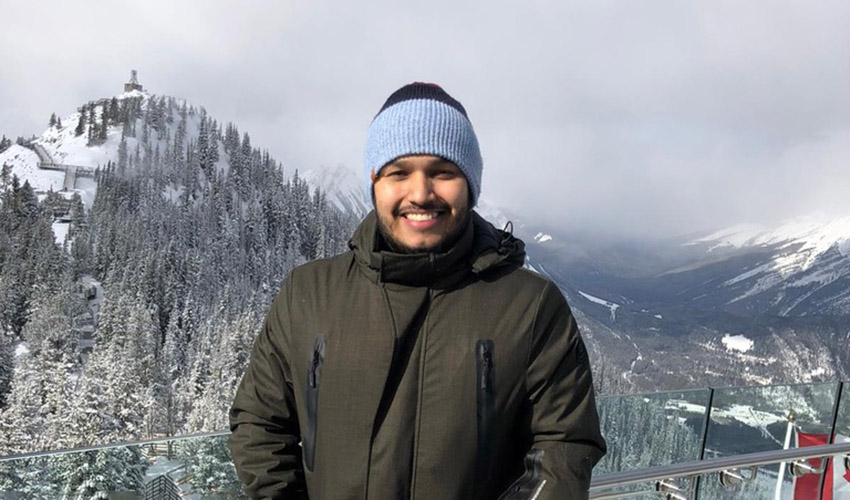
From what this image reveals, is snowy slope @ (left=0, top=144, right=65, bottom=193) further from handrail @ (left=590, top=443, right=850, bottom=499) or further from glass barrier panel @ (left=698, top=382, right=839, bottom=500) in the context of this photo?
handrail @ (left=590, top=443, right=850, bottom=499)

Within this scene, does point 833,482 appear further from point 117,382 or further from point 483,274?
point 117,382

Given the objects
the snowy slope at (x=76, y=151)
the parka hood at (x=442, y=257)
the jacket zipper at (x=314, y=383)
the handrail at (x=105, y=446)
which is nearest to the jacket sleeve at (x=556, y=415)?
the parka hood at (x=442, y=257)

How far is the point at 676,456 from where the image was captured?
13.4 feet

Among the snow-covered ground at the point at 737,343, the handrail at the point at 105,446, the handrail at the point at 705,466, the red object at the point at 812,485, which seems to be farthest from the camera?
the snow-covered ground at the point at 737,343

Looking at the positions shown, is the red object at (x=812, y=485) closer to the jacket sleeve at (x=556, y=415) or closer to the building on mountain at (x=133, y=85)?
the jacket sleeve at (x=556, y=415)

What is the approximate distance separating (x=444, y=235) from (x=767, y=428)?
12.7ft

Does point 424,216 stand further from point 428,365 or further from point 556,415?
point 556,415

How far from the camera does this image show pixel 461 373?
4.25 feet

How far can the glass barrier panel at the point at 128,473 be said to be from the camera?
269cm

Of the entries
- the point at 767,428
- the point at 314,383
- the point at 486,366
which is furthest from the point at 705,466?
the point at 314,383

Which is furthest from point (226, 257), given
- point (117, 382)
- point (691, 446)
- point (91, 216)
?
point (691, 446)

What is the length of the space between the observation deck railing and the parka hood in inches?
66.8

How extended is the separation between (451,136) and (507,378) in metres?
0.47

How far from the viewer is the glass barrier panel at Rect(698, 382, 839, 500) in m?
3.85
